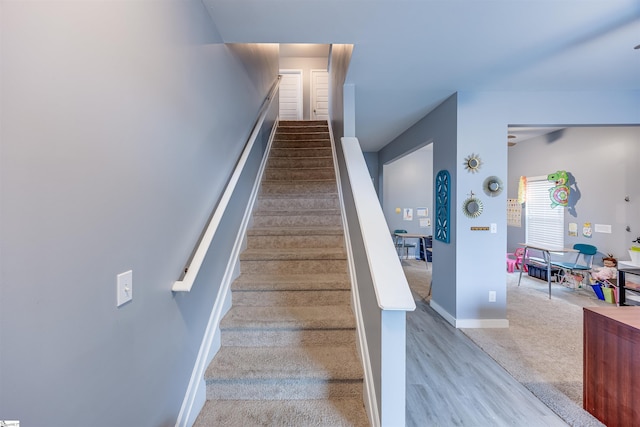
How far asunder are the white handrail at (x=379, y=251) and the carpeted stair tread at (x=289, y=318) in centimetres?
68

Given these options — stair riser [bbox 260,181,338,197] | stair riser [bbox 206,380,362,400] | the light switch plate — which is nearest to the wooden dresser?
stair riser [bbox 206,380,362,400]

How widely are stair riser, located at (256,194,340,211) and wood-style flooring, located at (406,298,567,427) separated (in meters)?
1.62

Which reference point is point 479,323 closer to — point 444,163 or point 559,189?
point 444,163

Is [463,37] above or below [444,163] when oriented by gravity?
above

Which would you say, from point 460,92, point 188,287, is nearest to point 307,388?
point 188,287

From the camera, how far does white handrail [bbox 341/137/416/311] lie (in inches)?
49.1

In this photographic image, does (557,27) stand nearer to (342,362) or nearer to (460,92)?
(460,92)

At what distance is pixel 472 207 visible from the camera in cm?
300

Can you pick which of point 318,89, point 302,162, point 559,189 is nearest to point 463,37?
point 302,162

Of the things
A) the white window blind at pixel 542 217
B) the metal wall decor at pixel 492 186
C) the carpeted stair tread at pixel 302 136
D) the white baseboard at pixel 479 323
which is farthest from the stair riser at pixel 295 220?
the white window blind at pixel 542 217

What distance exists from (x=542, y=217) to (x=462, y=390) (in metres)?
5.06

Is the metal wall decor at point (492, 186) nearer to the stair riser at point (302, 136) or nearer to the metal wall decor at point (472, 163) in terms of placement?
the metal wall decor at point (472, 163)

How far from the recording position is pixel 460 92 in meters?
3.01

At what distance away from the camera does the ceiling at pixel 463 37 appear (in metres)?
1.65
